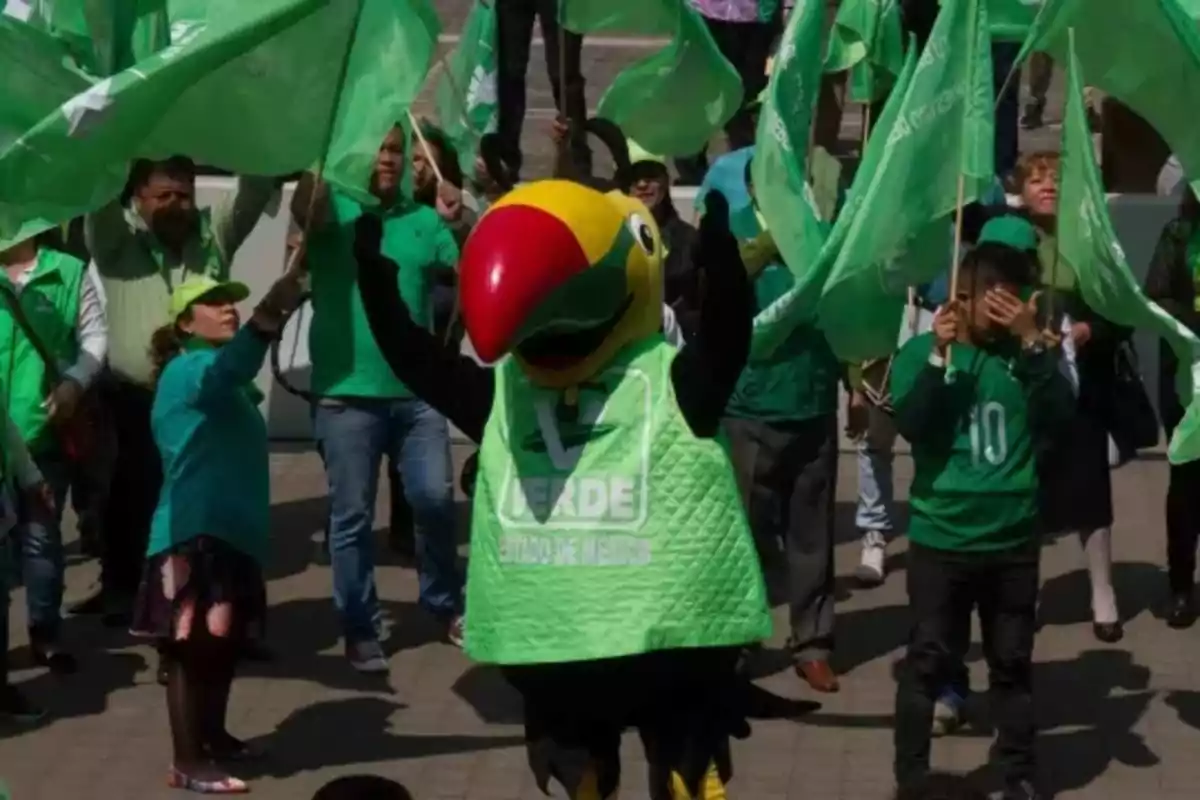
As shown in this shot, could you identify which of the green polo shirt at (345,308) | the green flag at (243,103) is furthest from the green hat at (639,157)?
the green flag at (243,103)

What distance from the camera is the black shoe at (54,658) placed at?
8852 mm

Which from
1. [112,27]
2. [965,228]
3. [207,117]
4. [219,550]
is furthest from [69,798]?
[965,228]

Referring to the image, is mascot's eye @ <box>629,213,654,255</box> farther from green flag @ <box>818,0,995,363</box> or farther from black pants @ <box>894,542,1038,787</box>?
black pants @ <box>894,542,1038,787</box>

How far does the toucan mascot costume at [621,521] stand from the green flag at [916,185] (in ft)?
3.63

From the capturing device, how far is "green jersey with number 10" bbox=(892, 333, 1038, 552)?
287 inches

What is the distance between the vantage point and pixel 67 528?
10594mm

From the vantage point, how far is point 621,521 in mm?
5297

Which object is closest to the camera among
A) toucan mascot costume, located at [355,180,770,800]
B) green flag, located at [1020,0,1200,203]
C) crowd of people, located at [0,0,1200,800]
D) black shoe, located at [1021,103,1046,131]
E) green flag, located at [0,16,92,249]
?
toucan mascot costume, located at [355,180,770,800]

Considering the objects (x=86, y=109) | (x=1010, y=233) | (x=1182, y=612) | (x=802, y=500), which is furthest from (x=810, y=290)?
(x=1182, y=612)

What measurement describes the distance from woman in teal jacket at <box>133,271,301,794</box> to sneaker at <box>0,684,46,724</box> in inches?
31.4

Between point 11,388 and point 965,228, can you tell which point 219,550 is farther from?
point 965,228

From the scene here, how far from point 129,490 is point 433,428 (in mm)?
1258

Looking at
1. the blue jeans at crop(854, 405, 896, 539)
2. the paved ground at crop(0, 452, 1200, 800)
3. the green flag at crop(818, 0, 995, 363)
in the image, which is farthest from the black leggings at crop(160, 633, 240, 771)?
the blue jeans at crop(854, 405, 896, 539)

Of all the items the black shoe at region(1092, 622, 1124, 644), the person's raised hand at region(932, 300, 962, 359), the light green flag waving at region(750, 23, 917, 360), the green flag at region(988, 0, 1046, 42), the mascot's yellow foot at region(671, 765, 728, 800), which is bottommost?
the black shoe at region(1092, 622, 1124, 644)
